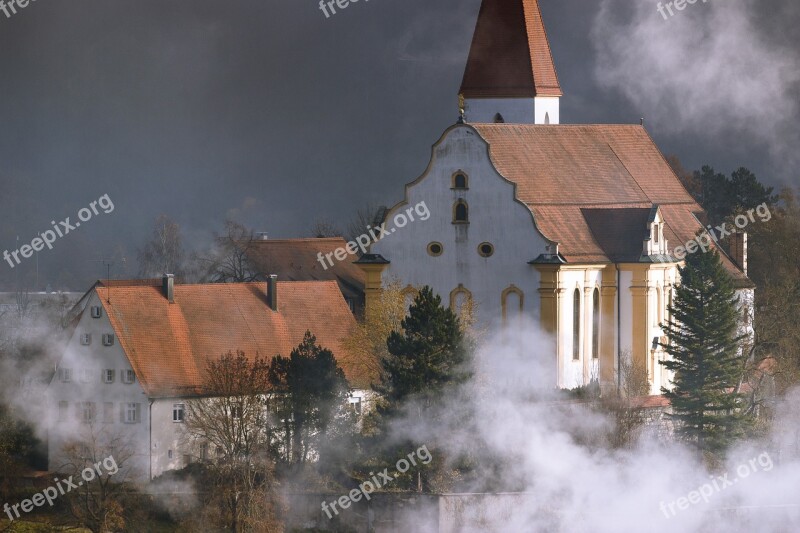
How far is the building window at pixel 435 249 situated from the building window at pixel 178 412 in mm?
10058

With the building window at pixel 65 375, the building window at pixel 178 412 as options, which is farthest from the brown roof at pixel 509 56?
the building window at pixel 65 375

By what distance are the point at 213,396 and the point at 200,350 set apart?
5.01m

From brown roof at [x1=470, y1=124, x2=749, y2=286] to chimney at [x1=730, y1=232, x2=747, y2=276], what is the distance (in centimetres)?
109

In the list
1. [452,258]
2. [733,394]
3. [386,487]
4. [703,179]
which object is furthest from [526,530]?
[703,179]

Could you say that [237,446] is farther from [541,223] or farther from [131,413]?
[541,223]

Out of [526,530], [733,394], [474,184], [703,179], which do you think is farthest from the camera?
[703,179]

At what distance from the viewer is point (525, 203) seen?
80.6m

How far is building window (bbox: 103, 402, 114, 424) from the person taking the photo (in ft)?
247

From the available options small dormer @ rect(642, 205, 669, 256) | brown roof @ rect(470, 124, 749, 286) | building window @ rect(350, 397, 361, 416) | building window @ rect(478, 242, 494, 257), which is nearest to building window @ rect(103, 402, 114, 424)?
building window @ rect(350, 397, 361, 416)

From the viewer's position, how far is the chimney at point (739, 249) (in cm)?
9181

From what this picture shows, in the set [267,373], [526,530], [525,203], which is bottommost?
[526,530]

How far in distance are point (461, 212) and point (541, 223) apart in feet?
9.94

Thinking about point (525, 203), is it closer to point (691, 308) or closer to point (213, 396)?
point (691, 308)

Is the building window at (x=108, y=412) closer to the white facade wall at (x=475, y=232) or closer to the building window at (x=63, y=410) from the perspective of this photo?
the building window at (x=63, y=410)
